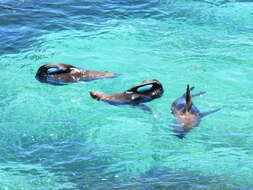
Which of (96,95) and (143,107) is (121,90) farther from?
(143,107)

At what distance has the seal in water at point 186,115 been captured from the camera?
355 inches

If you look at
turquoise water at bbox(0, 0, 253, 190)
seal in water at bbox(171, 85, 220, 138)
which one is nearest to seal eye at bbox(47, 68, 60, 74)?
turquoise water at bbox(0, 0, 253, 190)

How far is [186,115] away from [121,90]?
1.96 metres

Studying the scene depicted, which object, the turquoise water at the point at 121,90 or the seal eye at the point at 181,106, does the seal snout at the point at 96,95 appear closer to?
the turquoise water at the point at 121,90

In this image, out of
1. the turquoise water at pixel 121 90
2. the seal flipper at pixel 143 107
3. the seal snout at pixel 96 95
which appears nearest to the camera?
the turquoise water at pixel 121 90

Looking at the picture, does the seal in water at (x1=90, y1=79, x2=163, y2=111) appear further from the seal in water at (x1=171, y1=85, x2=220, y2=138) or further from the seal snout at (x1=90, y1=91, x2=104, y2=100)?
the seal in water at (x1=171, y1=85, x2=220, y2=138)

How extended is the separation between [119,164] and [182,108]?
1.69 meters

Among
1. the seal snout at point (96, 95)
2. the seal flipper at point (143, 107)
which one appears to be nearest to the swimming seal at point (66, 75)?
the seal snout at point (96, 95)

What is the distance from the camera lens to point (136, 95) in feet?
32.8

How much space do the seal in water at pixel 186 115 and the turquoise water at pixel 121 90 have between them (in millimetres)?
119

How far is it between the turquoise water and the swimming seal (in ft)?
0.53

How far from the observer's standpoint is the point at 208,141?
8852mm

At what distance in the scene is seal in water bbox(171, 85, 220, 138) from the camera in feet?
29.6

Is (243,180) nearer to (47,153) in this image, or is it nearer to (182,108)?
(182,108)
